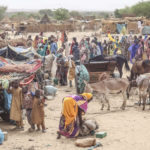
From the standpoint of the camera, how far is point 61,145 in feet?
26.5

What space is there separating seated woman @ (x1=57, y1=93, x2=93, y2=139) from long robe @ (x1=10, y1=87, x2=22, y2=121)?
1237mm

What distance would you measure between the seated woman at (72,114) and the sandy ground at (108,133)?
207 mm

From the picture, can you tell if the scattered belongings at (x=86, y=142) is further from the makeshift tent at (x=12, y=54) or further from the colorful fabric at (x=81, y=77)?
the makeshift tent at (x=12, y=54)

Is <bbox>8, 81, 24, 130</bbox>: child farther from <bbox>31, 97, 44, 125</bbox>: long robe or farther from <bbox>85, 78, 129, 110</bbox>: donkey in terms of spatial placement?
<bbox>85, 78, 129, 110</bbox>: donkey

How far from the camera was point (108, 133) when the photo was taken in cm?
881

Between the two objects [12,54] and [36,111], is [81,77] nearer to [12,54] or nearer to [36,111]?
[12,54]

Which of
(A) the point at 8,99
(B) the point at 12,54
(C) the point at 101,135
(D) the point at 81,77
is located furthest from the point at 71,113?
(B) the point at 12,54

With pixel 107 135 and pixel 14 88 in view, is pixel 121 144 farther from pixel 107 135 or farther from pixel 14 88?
pixel 14 88

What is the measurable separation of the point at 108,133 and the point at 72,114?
46.7 inches

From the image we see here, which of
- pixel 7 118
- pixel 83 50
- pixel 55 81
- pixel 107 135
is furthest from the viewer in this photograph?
pixel 83 50

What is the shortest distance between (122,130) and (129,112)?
1.91m

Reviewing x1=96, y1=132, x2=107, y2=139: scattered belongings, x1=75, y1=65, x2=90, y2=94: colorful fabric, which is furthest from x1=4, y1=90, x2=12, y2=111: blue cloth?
x1=75, y1=65, x2=90, y2=94: colorful fabric

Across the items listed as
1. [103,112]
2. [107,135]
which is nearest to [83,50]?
[103,112]

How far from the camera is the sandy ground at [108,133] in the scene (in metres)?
8.00
